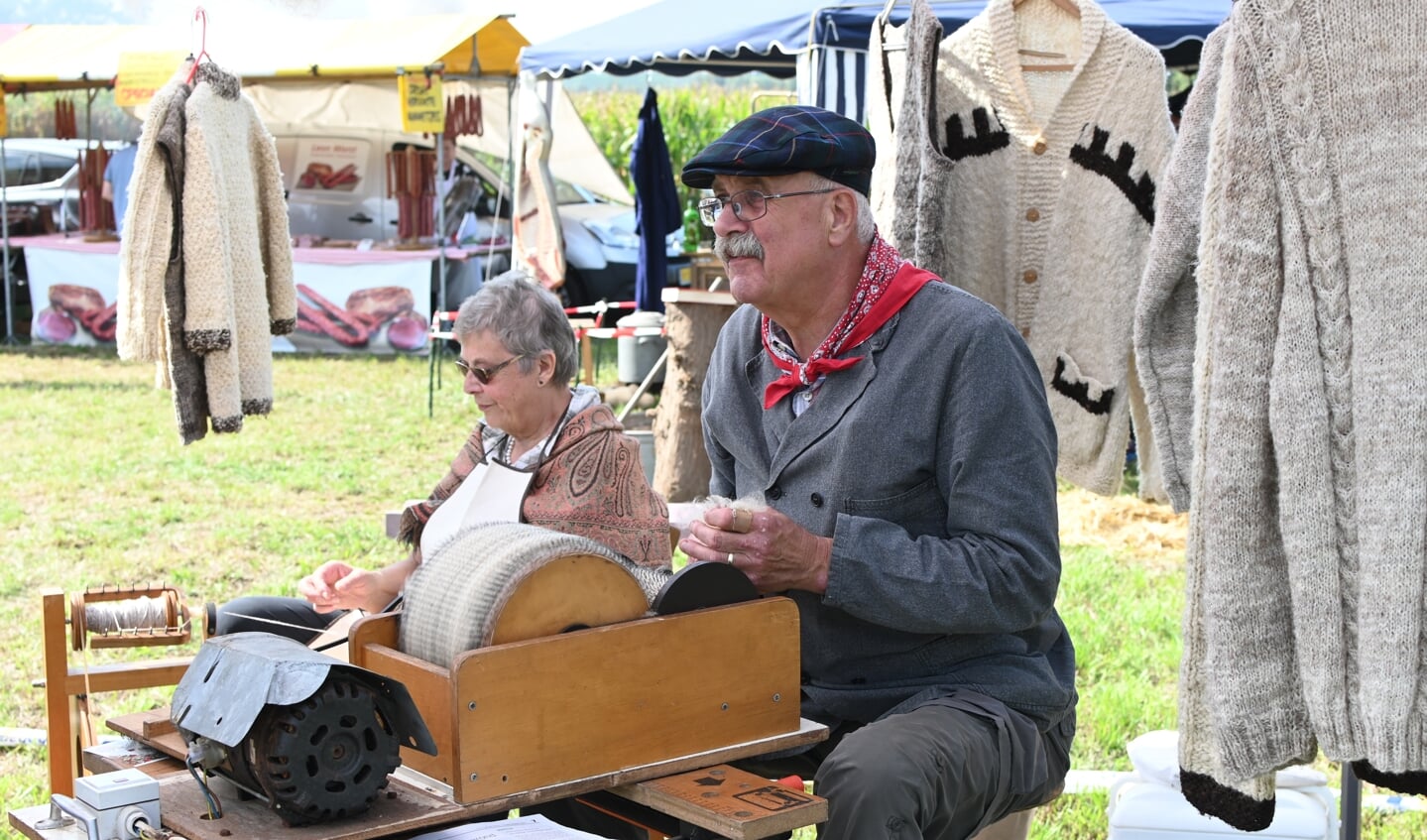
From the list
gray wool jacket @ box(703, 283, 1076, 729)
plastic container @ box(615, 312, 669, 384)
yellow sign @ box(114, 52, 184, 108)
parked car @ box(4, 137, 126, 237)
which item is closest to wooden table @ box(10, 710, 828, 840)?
gray wool jacket @ box(703, 283, 1076, 729)

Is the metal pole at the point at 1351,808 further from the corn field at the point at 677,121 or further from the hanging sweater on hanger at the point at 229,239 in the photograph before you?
the corn field at the point at 677,121

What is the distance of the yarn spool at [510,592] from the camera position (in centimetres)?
183

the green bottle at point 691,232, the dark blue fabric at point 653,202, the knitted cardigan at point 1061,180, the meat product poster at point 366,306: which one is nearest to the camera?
the knitted cardigan at point 1061,180

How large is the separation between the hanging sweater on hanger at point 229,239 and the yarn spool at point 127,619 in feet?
4.12

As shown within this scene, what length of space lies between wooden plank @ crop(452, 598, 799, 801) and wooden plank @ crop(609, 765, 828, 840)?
44 mm

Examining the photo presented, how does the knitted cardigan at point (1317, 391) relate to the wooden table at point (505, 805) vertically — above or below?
above

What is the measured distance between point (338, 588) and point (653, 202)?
7023mm

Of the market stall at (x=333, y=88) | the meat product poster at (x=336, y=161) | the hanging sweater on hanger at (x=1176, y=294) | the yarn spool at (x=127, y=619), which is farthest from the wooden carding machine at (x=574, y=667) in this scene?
the meat product poster at (x=336, y=161)

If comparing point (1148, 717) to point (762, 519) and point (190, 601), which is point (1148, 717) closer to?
point (762, 519)

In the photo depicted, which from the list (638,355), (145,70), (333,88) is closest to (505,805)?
(145,70)

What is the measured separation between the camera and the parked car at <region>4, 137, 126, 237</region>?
44.6 feet

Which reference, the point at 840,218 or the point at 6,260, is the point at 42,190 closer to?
the point at 6,260

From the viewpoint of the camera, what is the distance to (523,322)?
117 inches

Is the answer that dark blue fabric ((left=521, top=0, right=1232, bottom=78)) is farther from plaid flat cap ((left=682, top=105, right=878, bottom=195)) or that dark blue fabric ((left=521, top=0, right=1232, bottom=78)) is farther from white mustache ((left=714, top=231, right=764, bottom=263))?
white mustache ((left=714, top=231, right=764, bottom=263))
